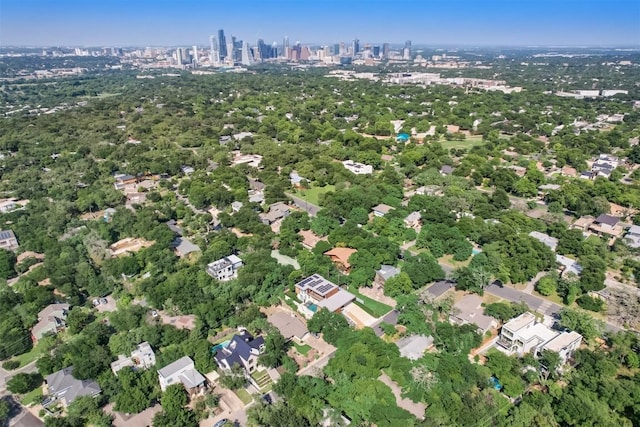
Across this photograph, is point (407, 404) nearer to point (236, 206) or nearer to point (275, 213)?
point (275, 213)

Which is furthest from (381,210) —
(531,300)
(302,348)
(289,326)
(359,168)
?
(302,348)

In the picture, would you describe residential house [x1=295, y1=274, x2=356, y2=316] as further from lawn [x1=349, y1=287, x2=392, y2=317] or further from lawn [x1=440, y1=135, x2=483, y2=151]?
lawn [x1=440, y1=135, x2=483, y2=151]

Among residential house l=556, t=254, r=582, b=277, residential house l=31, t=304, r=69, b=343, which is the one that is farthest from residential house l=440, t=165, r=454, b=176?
residential house l=31, t=304, r=69, b=343

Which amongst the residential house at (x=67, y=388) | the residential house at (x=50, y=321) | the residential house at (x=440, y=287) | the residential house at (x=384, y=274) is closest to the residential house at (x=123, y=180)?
the residential house at (x=50, y=321)

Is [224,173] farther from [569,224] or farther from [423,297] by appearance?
[569,224]

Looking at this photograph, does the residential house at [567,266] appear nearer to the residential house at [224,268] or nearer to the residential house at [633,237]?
the residential house at [633,237]
